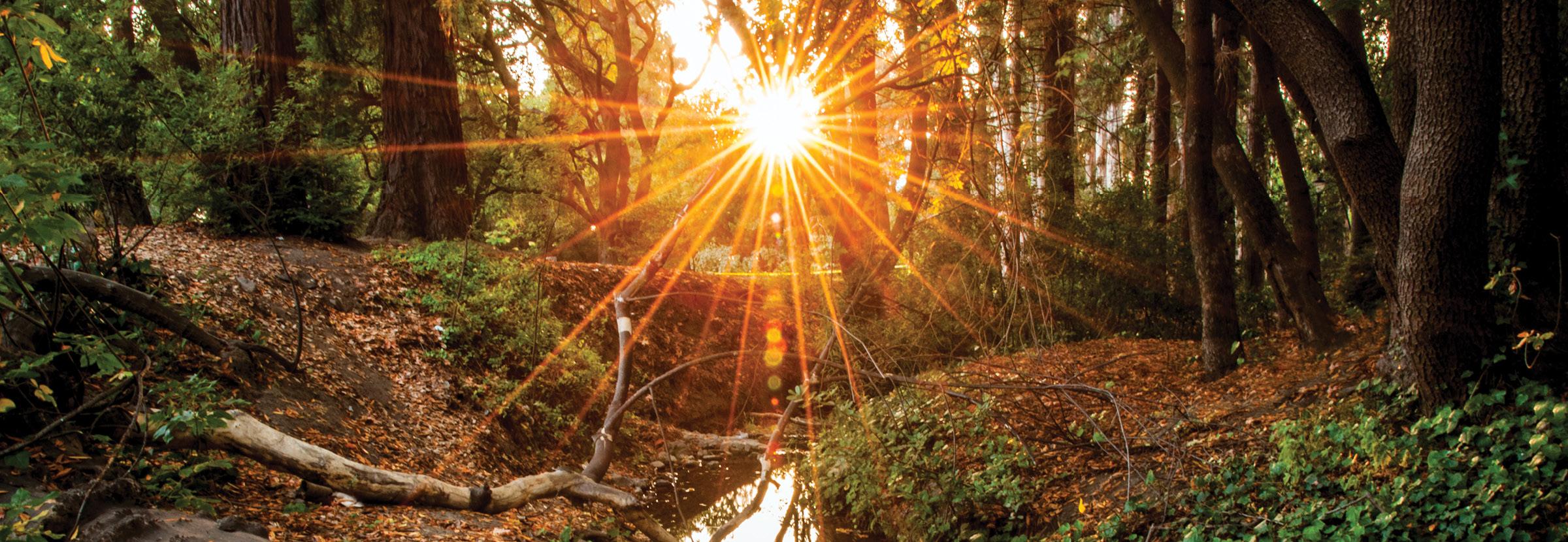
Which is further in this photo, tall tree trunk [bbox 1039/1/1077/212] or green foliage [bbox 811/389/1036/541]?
tall tree trunk [bbox 1039/1/1077/212]

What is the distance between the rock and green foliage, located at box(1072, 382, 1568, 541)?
508cm

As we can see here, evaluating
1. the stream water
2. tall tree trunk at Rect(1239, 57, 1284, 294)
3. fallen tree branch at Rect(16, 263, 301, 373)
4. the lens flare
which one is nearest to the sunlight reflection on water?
the stream water

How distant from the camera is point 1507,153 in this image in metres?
4.88

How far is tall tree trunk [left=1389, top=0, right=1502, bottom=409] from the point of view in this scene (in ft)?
14.6

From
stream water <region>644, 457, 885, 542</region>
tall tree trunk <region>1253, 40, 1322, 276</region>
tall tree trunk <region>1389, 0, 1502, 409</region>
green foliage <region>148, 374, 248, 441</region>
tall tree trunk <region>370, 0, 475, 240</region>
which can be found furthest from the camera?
tall tree trunk <region>370, 0, 475, 240</region>

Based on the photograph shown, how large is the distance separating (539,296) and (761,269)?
430 inches

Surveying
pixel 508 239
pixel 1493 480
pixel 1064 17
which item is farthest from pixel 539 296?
pixel 1493 480

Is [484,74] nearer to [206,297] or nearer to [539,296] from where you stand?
[539,296]

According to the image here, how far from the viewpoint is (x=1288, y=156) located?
8.62 meters

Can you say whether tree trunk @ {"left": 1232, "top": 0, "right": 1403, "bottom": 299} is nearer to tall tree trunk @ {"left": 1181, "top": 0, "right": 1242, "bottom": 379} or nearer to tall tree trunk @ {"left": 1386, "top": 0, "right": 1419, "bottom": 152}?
tall tree trunk @ {"left": 1386, "top": 0, "right": 1419, "bottom": 152}

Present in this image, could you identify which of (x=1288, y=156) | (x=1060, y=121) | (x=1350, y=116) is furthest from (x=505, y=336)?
(x=1288, y=156)

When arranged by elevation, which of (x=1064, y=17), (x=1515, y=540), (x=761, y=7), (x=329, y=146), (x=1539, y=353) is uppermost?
(x=1064, y=17)

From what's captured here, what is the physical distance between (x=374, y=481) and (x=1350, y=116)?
22.0 ft

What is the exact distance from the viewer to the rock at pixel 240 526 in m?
4.07
